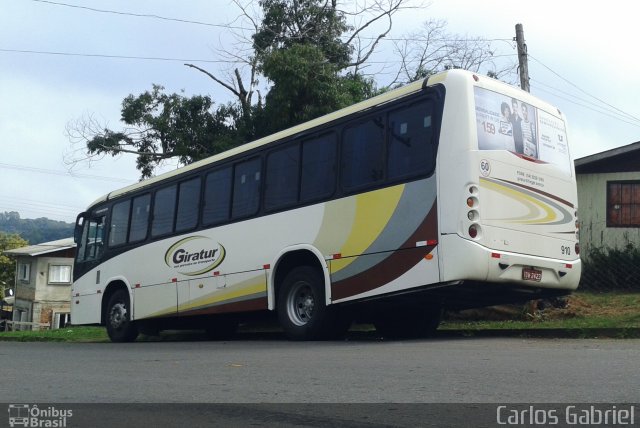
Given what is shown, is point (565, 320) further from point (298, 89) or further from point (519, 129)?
point (298, 89)

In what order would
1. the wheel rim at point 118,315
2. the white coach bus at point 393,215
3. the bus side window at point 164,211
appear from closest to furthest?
the white coach bus at point 393,215 < the bus side window at point 164,211 < the wheel rim at point 118,315

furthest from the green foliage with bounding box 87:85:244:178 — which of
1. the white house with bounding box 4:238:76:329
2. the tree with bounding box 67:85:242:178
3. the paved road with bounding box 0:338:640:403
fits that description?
the white house with bounding box 4:238:76:329

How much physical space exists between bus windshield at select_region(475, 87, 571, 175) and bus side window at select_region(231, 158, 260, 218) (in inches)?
166

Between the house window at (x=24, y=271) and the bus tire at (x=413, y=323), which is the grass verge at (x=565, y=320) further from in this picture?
the house window at (x=24, y=271)

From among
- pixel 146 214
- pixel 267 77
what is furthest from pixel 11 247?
pixel 146 214

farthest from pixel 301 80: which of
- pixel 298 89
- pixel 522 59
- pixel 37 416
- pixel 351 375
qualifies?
pixel 37 416

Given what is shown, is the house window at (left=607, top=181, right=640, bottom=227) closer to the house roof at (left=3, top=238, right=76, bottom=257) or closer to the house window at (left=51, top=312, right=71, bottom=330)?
the house roof at (left=3, top=238, right=76, bottom=257)

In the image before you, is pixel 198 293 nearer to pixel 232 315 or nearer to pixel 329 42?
pixel 232 315

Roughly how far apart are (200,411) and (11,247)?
69.3 m

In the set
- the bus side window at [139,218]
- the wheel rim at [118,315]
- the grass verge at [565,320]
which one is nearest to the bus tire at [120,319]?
the wheel rim at [118,315]

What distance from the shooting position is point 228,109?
1075 inches

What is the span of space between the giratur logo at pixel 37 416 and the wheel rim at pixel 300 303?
20.4 ft

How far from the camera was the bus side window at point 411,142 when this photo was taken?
408 inches

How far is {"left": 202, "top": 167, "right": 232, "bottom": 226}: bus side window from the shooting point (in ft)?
45.6
